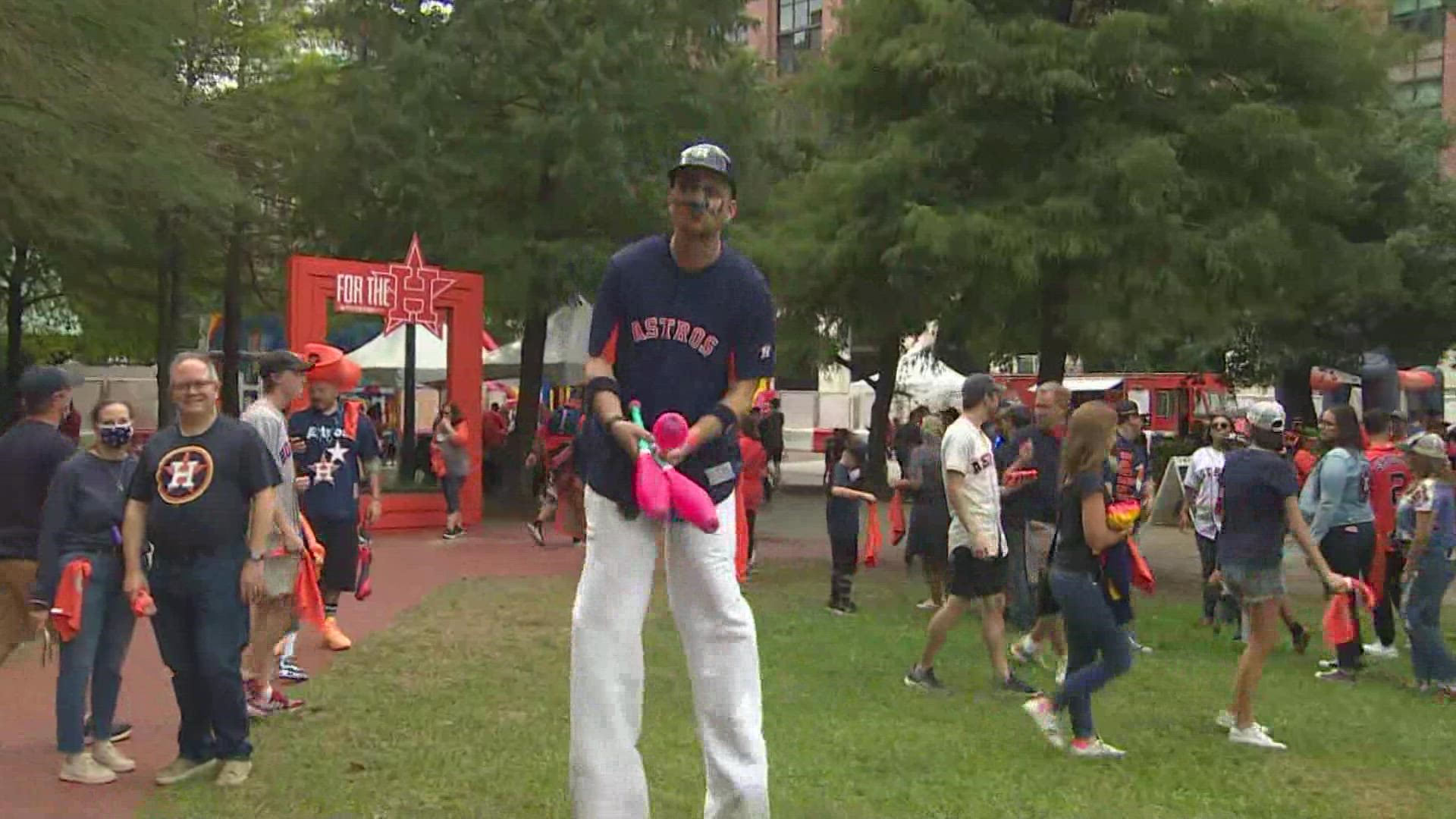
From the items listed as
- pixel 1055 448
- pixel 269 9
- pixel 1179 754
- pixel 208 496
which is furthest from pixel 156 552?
pixel 269 9

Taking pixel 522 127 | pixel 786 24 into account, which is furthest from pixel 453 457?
pixel 786 24

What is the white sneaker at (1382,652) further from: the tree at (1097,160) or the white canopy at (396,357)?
the white canopy at (396,357)

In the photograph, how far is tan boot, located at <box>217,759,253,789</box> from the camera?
5.81 meters

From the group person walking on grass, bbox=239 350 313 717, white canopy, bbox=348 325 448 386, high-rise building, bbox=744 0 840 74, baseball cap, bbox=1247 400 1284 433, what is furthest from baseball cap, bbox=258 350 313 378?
high-rise building, bbox=744 0 840 74

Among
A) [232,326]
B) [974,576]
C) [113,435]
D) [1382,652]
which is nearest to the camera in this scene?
[113,435]

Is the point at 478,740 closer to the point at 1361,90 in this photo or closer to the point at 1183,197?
the point at 1183,197

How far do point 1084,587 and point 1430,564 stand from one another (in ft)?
11.2

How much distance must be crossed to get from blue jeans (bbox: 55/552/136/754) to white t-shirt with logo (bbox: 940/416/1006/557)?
4439 millimetres

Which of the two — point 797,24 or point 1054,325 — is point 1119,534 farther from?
point 797,24

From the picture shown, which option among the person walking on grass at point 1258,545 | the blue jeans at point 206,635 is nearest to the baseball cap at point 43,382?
the blue jeans at point 206,635

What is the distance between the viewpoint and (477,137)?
2058 centimetres

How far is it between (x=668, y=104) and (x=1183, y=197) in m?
9.32

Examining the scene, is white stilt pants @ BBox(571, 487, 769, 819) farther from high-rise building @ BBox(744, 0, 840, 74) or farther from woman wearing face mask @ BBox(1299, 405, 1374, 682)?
high-rise building @ BBox(744, 0, 840, 74)

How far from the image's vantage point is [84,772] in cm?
596
